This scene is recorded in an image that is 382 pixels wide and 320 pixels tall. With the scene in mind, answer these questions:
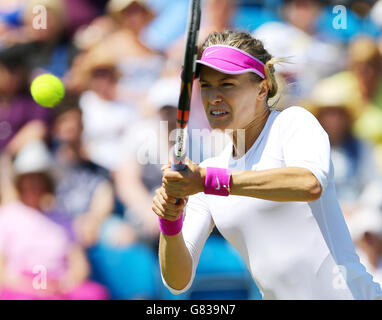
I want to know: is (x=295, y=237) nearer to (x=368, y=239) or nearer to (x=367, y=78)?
(x=368, y=239)

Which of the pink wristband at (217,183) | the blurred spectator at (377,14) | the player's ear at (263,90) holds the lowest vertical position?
the pink wristband at (217,183)

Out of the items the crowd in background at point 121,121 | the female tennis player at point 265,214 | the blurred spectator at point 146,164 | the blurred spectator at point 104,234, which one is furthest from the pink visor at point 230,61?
the blurred spectator at point 104,234

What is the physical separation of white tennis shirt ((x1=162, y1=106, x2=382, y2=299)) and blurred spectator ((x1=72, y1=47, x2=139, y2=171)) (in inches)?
109

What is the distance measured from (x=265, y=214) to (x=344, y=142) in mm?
3086

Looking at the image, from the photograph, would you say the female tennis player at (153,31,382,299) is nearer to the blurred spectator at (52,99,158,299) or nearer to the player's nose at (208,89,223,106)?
the player's nose at (208,89,223,106)

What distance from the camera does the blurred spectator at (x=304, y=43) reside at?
562cm

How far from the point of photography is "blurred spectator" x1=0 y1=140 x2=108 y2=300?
4926 millimetres

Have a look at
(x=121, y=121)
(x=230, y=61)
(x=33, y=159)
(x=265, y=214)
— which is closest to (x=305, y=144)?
(x=265, y=214)

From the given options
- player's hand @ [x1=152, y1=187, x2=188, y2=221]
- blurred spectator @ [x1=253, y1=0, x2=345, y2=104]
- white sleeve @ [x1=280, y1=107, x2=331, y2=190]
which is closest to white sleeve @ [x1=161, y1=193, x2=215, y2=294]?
player's hand @ [x1=152, y1=187, x2=188, y2=221]

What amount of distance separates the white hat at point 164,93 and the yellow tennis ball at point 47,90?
0.78 m

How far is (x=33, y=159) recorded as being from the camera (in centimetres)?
527

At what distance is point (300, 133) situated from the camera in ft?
8.22

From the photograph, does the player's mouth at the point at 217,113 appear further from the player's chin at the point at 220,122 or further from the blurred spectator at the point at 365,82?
the blurred spectator at the point at 365,82
